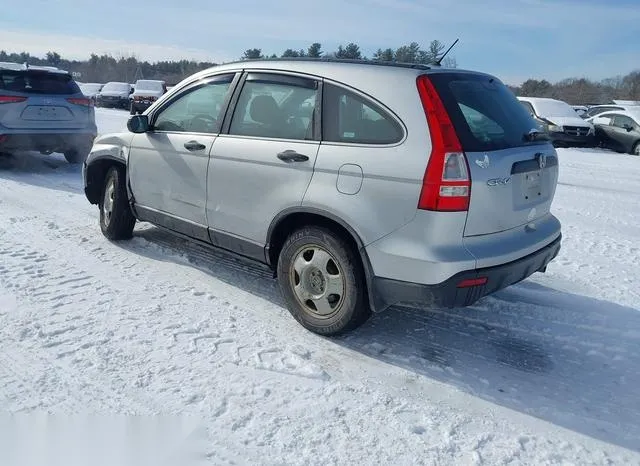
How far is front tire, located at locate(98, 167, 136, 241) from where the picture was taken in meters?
5.33

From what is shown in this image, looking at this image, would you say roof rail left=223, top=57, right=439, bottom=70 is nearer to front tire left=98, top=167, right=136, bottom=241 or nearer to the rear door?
front tire left=98, top=167, right=136, bottom=241

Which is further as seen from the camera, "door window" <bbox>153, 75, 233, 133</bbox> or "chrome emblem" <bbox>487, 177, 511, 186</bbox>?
"door window" <bbox>153, 75, 233, 133</bbox>

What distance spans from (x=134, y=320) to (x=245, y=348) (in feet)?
2.87

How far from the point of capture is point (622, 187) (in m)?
10.2

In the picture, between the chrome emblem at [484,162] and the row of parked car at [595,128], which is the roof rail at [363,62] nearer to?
the chrome emblem at [484,162]

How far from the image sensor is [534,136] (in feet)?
12.3

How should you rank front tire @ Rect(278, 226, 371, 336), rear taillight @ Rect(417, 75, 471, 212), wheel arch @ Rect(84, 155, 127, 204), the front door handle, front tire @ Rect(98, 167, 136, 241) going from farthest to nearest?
1. wheel arch @ Rect(84, 155, 127, 204)
2. front tire @ Rect(98, 167, 136, 241)
3. the front door handle
4. front tire @ Rect(278, 226, 371, 336)
5. rear taillight @ Rect(417, 75, 471, 212)

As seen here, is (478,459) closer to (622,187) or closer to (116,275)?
(116,275)

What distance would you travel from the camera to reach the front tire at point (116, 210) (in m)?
5.33

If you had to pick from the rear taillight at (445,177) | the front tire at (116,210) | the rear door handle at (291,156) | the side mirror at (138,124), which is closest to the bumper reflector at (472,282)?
the rear taillight at (445,177)

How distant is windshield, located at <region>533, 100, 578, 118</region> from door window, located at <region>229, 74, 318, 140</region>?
16.3m

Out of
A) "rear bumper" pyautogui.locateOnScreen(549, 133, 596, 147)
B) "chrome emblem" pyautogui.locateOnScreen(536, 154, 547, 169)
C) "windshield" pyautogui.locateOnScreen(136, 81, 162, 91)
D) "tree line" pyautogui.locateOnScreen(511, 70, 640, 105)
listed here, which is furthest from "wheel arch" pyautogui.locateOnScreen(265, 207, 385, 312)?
"tree line" pyautogui.locateOnScreen(511, 70, 640, 105)

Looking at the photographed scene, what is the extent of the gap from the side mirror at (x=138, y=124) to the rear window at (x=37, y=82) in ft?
16.7

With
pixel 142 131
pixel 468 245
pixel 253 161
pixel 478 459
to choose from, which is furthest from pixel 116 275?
pixel 478 459
